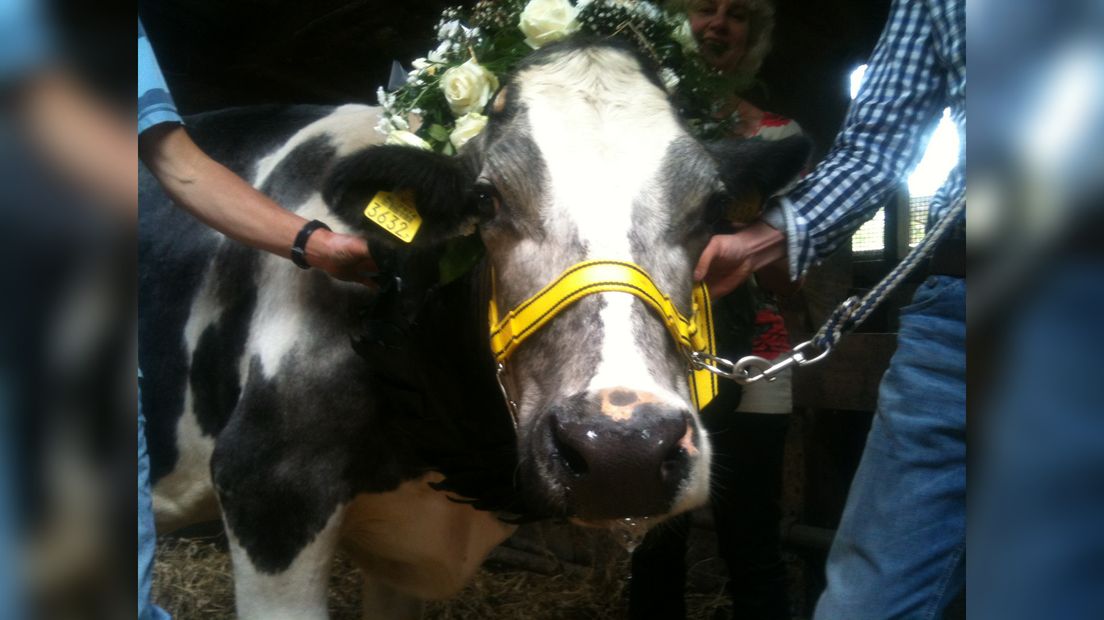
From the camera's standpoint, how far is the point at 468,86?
2.07m

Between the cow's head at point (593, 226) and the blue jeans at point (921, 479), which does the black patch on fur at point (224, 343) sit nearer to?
the cow's head at point (593, 226)

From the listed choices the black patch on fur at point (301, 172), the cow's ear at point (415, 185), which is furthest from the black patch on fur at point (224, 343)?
the cow's ear at point (415, 185)

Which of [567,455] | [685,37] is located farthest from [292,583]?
[685,37]

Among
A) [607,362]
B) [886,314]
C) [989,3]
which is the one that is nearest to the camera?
[989,3]

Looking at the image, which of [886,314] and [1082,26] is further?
[886,314]

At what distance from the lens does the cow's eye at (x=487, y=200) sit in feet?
6.23

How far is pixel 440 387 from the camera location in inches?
86.3

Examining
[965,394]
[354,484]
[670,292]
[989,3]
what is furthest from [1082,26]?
[354,484]

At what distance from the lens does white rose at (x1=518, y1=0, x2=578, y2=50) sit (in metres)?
2.13

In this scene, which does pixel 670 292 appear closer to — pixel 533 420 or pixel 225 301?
pixel 533 420

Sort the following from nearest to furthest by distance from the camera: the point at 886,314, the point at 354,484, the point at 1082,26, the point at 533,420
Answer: the point at 1082,26 < the point at 533,420 < the point at 354,484 < the point at 886,314

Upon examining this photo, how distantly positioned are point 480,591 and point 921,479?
244 centimetres

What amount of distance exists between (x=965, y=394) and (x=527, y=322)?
75 cm

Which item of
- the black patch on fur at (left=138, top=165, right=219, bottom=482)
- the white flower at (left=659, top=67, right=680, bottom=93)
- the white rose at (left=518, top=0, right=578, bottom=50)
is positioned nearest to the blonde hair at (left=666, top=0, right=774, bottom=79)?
the white flower at (left=659, top=67, right=680, bottom=93)
